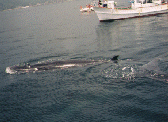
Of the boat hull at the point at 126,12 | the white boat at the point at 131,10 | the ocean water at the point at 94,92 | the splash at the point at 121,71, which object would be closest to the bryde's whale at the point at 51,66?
the ocean water at the point at 94,92

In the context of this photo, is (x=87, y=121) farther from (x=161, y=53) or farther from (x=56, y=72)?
(x=161, y=53)

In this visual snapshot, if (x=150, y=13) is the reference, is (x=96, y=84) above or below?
below

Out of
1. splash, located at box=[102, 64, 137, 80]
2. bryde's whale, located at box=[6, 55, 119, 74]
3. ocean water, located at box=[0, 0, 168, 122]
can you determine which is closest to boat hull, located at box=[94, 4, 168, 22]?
ocean water, located at box=[0, 0, 168, 122]

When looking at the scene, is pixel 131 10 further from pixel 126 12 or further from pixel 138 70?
pixel 138 70

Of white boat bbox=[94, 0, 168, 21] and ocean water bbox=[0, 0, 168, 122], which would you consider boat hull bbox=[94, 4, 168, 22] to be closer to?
white boat bbox=[94, 0, 168, 21]

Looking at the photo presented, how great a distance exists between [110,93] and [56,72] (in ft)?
21.3

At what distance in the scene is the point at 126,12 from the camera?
5347cm

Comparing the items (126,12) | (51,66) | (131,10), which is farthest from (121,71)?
(131,10)

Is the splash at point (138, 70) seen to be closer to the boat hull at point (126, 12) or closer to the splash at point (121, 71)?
the splash at point (121, 71)

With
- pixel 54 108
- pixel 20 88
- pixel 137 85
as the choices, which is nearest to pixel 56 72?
pixel 20 88

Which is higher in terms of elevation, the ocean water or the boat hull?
the boat hull

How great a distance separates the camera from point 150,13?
2181 inches

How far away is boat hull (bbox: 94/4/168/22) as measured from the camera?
53094 mm

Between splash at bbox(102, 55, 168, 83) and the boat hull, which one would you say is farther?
→ the boat hull
